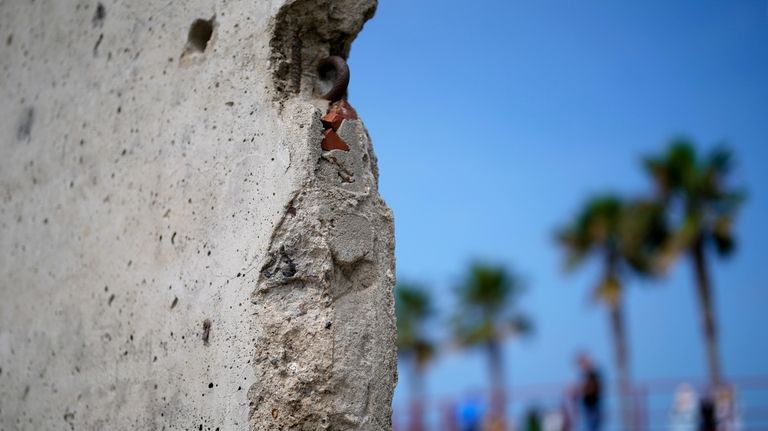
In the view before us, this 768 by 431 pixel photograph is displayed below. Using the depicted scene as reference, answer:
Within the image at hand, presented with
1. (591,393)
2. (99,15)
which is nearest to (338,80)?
(99,15)

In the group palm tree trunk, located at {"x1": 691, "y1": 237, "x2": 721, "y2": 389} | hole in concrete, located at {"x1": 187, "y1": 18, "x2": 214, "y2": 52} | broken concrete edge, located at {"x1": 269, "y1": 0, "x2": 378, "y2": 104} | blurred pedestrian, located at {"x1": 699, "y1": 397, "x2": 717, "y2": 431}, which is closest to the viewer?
broken concrete edge, located at {"x1": 269, "y1": 0, "x2": 378, "y2": 104}

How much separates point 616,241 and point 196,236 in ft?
83.8

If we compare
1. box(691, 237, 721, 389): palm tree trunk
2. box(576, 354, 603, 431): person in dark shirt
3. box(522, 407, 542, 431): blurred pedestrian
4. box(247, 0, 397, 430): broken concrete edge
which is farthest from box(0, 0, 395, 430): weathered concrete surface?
box(691, 237, 721, 389): palm tree trunk

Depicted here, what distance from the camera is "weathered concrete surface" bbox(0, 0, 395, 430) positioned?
271cm

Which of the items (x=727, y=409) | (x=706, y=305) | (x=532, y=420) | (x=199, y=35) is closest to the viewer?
(x=199, y=35)

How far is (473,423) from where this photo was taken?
12859 mm

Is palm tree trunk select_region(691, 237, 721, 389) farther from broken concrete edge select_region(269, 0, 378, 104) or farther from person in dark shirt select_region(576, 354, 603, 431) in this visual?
broken concrete edge select_region(269, 0, 378, 104)

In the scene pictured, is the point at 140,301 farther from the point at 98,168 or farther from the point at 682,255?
the point at 682,255

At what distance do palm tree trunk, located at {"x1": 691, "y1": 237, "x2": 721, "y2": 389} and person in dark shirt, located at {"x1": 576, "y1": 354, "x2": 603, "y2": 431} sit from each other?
41.5ft

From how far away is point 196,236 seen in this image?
296cm

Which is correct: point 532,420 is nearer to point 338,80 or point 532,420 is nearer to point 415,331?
point 338,80

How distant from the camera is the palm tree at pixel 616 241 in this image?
83.0 feet

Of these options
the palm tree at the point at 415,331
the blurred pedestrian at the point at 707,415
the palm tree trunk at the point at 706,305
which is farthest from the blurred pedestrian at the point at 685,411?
the palm tree at the point at 415,331

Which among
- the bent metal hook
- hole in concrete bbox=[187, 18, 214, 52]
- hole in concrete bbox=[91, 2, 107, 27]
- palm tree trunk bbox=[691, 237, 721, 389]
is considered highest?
palm tree trunk bbox=[691, 237, 721, 389]
